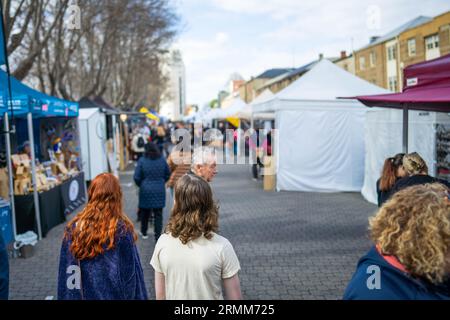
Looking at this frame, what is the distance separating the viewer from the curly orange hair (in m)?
2.80

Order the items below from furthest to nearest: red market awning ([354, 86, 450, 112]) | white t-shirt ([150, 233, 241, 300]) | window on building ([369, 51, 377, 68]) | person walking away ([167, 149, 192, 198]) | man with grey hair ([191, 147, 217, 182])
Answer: window on building ([369, 51, 377, 68]) → person walking away ([167, 149, 192, 198]) → man with grey hair ([191, 147, 217, 182]) → red market awning ([354, 86, 450, 112]) → white t-shirt ([150, 233, 241, 300])

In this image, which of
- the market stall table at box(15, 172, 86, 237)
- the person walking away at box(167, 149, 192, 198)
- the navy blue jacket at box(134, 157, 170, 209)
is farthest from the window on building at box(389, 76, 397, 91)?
the navy blue jacket at box(134, 157, 170, 209)

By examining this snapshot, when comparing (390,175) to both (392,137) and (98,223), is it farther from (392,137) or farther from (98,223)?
(392,137)

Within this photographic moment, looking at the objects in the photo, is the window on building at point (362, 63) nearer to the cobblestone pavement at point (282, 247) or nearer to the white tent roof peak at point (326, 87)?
the white tent roof peak at point (326, 87)

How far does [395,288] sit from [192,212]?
1184 mm

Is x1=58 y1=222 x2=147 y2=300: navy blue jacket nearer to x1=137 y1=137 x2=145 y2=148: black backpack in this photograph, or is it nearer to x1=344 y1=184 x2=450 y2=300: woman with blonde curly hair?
x1=344 y1=184 x2=450 y2=300: woman with blonde curly hair

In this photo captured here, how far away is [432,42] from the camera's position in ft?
113

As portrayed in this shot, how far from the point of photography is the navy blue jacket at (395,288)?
1650mm

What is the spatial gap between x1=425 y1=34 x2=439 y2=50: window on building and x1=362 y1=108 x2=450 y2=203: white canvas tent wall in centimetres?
2666

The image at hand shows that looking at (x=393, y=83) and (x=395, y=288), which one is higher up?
(x=393, y=83)

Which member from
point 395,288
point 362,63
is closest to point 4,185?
point 395,288

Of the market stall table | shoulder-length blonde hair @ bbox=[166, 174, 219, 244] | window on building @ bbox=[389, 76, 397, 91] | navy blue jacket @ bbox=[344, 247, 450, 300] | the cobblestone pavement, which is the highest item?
window on building @ bbox=[389, 76, 397, 91]

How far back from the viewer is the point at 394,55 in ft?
138
